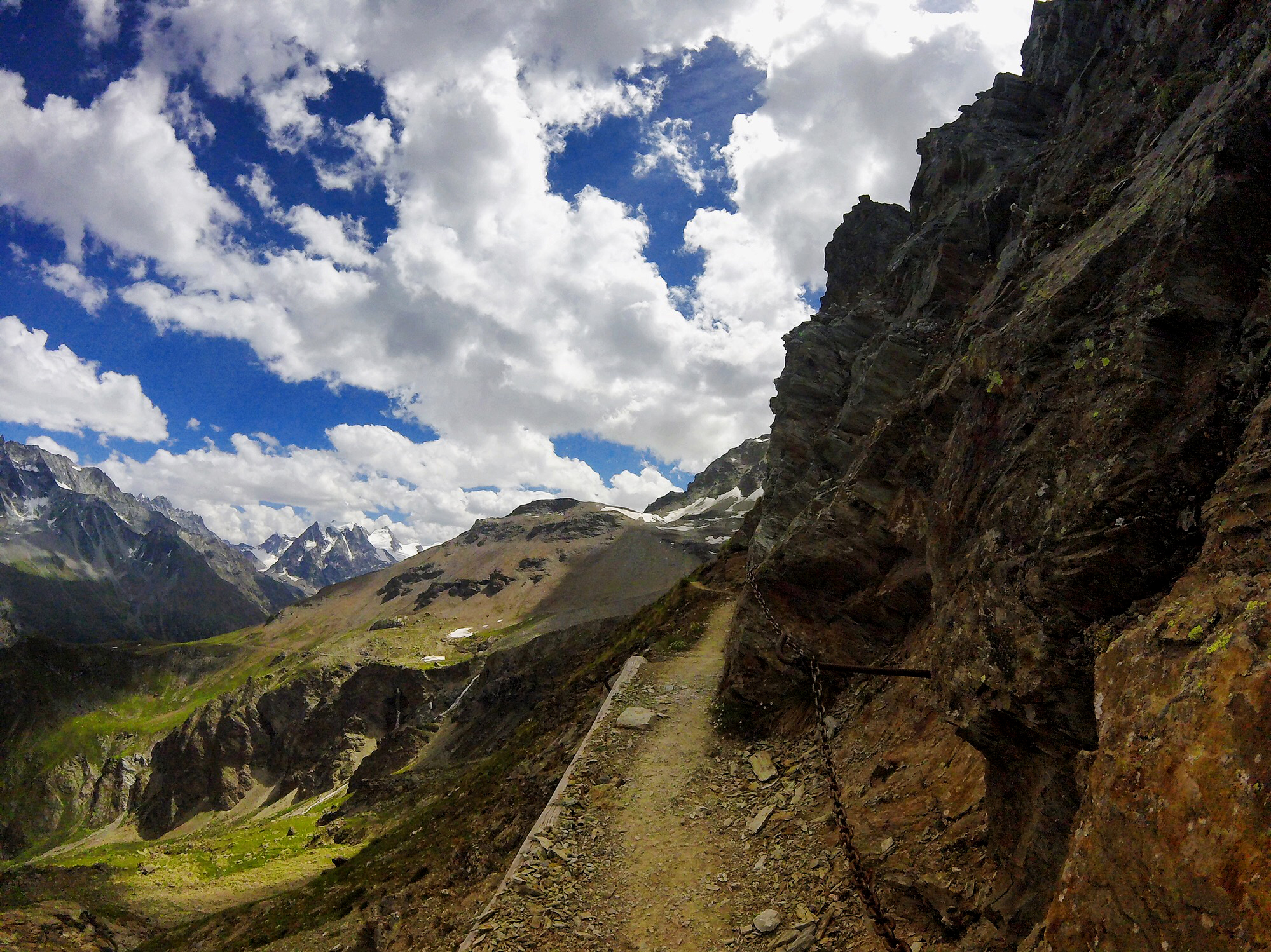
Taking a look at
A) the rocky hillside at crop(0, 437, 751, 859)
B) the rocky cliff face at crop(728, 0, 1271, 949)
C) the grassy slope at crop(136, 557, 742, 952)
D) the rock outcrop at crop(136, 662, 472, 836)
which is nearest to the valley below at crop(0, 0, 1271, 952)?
the rocky cliff face at crop(728, 0, 1271, 949)

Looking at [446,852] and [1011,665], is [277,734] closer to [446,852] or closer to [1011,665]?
[446,852]

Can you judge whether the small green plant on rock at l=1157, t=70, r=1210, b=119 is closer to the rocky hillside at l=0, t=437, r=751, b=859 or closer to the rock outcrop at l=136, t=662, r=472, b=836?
the rocky hillside at l=0, t=437, r=751, b=859

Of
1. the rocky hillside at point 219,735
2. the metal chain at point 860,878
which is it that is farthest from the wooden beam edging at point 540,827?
the rocky hillside at point 219,735

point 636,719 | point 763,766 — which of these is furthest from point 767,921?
point 636,719

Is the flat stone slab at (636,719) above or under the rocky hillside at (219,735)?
under

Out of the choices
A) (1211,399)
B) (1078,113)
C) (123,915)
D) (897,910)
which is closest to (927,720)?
(897,910)

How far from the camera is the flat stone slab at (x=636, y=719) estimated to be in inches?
716

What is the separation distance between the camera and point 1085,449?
6.83 m

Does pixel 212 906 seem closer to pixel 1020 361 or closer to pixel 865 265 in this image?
pixel 1020 361

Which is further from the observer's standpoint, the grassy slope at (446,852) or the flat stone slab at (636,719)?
the grassy slope at (446,852)

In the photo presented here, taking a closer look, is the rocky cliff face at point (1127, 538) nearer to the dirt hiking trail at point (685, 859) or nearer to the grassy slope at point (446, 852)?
the dirt hiking trail at point (685, 859)

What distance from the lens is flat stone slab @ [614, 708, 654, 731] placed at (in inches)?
716

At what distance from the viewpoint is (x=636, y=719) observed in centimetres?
1859

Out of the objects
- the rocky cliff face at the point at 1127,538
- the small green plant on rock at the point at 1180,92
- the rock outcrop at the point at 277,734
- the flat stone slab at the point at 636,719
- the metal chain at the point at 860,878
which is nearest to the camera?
the rocky cliff face at the point at 1127,538
